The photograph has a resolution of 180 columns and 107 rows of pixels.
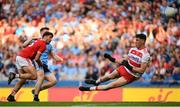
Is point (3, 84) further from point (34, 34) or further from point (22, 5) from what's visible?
point (22, 5)

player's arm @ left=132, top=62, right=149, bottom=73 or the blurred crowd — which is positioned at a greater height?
the blurred crowd

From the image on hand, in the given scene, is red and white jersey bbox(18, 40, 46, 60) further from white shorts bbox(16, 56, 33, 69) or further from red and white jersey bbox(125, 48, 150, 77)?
red and white jersey bbox(125, 48, 150, 77)

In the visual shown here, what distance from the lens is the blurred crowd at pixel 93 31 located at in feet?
57.6

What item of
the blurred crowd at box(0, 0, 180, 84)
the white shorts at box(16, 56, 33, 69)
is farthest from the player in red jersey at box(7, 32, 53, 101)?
the blurred crowd at box(0, 0, 180, 84)

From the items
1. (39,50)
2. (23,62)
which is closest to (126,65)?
(39,50)

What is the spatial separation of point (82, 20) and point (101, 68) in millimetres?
3057

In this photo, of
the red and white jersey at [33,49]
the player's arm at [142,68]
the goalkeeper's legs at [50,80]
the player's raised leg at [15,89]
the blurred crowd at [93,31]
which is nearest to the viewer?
the player's arm at [142,68]

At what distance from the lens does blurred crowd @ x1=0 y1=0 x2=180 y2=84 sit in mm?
17547

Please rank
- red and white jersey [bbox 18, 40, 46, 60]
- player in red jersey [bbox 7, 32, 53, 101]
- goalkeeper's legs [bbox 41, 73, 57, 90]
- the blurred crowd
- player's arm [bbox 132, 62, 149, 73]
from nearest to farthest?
player's arm [bbox 132, 62, 149, 73], red and white jersey [bbox 18, 40, 46, 60], player in red jersey [bbox 7, 32, 53, 101], goalkeeper's legs [bbox 41, 73, 57, 90], the blurred crowd

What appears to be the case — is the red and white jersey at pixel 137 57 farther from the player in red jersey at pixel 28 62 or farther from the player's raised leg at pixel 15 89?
the player's raised leg at pixel 15 89

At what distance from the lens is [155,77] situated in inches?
680

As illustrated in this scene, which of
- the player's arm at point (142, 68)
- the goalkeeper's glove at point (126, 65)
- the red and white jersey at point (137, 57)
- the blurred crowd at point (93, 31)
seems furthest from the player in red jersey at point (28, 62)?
the blurred crowd at point (93, 31)

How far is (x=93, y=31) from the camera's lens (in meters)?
19.4

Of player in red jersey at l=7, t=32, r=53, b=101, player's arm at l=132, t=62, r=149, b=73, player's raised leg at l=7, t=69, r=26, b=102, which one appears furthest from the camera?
player's raised leg at l=7, t=69, r=26, b=102
